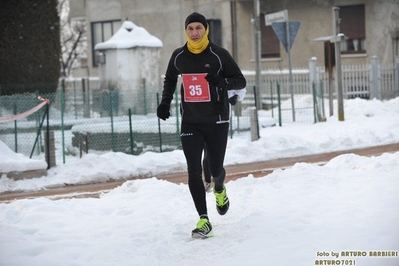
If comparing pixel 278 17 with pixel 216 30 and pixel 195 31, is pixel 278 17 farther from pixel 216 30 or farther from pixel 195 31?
pixel 216 30

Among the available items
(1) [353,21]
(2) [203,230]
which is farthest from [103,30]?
(2) [203,230]

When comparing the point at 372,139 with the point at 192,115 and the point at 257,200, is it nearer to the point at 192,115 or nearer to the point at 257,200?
the point at 257,200

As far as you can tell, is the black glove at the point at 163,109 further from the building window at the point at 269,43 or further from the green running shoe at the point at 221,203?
the building window at the point at 269,43

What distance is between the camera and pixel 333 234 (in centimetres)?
690

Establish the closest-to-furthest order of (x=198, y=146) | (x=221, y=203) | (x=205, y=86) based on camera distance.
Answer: (x=205, y=86)
(x=198, y=146)
(x=221, y=203)

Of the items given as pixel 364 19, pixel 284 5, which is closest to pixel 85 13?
pixel 284 5

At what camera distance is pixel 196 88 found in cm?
749

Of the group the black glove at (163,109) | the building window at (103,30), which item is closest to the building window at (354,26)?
the building window at (103,30)

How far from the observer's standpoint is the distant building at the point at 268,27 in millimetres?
33375

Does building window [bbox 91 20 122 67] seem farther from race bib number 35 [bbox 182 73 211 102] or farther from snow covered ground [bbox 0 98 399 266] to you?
race bib number 35 [bbox 182 73 211 102]

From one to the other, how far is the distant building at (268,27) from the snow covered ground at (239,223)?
20.3 m

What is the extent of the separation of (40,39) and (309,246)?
19341mm

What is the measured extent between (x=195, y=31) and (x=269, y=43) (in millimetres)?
29113

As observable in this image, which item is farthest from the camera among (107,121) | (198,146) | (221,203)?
(107,121)
